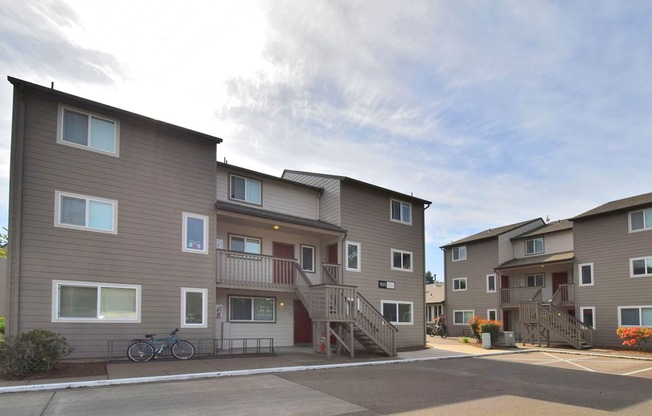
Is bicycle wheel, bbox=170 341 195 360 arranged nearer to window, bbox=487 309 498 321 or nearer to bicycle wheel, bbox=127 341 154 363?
bicycle wheel, bbox=127 341 154 363

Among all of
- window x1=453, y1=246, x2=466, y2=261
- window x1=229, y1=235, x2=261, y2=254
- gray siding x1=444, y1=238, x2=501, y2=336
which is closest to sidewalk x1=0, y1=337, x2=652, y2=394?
window x1=229, y1=235, x2=261, y2=254

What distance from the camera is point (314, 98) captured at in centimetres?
1719

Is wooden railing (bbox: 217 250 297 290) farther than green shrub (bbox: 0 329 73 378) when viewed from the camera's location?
Yes

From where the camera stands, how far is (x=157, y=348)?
1433 centimetres

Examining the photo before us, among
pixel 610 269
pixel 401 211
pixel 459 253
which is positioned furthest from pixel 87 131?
pixel 459 253

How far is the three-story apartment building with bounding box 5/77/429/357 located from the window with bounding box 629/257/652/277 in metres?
11.8

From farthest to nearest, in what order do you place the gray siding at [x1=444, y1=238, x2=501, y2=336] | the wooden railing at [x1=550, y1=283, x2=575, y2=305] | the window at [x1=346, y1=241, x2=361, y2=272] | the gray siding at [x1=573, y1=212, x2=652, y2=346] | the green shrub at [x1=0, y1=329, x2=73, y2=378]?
the gray siding at [x1=444, y1=238, x2=501, y2=336] < the wooden railing at [x1=550, y1=283, x2=575, y2=305] < the gray siding at [x1=573, y1=212, x2=652, y2=346] < the window at [x1=346, y1=241, x2=361, y2=272] < the green shrub at [x1=0, y1=329, x2=73, y2=378]

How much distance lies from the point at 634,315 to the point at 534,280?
308 inches

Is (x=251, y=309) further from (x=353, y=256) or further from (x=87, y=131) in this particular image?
(x=87, y=131)

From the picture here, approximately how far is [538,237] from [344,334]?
18.3 metres

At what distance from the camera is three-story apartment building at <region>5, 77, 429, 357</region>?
523 inches

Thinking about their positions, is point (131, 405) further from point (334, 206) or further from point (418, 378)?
point (334, 206)

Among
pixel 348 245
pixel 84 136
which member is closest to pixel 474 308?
pixel 348 245

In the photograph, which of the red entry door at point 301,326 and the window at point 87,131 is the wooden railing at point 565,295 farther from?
the window at point 87,131
